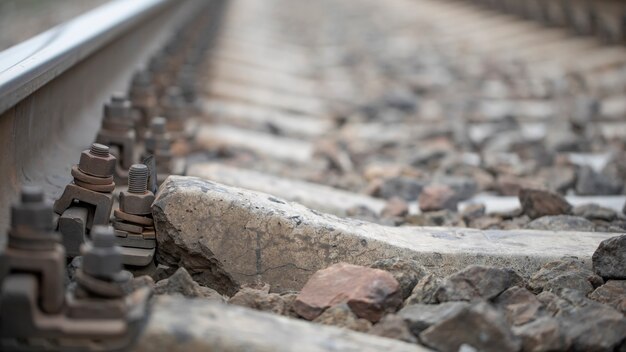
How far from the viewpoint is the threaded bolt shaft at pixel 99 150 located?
2.58 meters

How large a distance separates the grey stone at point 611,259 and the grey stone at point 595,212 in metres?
0.99

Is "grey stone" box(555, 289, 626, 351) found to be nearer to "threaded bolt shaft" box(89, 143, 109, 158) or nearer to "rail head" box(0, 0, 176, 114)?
"threaded bolt shaft" box(89, 143, 109, 158)

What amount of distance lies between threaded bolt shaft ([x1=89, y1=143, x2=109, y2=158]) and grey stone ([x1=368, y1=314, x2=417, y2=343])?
0.88 m

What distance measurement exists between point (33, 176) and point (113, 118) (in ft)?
2.14

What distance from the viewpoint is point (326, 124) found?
22.7 feet

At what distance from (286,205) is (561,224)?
1.18 metres

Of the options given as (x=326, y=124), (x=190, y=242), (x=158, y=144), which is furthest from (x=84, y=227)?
(x=326, y=124)

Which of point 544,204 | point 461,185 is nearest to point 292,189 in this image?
point 461,185

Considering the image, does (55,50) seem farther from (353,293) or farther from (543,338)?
(543,338)

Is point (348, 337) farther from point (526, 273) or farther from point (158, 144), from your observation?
point (158, 144)

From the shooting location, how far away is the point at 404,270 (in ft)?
8.49

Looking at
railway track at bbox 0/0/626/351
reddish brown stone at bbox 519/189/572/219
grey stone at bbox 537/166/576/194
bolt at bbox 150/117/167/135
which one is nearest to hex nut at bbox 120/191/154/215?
railway track at bbox 0/0/626/351

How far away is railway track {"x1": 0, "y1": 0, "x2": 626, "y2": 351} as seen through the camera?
197cm

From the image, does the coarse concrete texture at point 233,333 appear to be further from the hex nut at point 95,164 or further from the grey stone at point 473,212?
the grey stone at point 473,212
